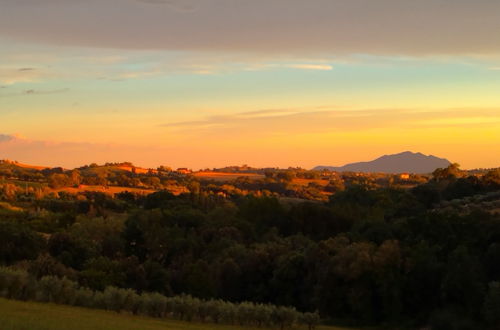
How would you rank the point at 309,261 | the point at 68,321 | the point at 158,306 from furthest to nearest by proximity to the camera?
the point at 309,261 → the point at 158,306 → the point at 68,321

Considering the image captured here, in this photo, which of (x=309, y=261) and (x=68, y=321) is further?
(x=309, y=261)

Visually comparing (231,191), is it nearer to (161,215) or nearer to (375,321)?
(161,215)

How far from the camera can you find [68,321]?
36781mm

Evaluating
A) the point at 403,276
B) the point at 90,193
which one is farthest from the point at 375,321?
the point at 90,193

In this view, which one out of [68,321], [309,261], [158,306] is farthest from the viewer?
[309,261]

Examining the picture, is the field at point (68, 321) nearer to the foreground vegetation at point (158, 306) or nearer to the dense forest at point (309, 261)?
the foreground vegetation at point (158, 306)

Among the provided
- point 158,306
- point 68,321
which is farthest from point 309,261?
point 68,321

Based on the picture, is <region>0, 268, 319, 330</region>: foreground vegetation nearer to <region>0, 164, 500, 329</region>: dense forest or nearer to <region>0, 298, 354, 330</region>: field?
<region>0, 298, 354, 330</region>: field

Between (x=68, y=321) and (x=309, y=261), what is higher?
(x=68, y=321)

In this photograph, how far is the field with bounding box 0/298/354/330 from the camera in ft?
109

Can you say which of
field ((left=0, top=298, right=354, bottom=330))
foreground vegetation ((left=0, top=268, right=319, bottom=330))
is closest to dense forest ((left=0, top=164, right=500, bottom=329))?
foreground vegetation ((left=0, top=268, right=319, bottom=330))

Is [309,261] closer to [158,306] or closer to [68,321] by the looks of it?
[158,306]

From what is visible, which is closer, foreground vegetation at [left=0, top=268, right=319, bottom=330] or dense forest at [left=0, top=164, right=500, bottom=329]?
foreground vegetation at [left=0, top=268, right=319, bottom=330]

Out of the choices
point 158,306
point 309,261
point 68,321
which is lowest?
point 158,306
